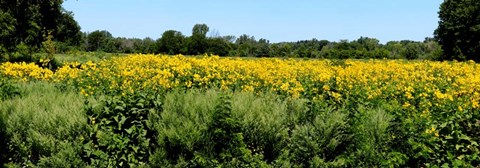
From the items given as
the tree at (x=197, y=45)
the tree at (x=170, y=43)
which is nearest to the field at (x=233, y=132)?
the tree at (x=197, y=45)

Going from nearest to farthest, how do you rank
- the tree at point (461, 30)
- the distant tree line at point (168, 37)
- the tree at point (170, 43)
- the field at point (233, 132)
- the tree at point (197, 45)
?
the field at point (233, 132) → the distant tree line at point (168, 37) → the tree at point (461, 30) → the tree at point (197, 45) → the tree at point (170, 43)

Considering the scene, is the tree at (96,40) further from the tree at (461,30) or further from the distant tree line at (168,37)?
the tree at (461,30)

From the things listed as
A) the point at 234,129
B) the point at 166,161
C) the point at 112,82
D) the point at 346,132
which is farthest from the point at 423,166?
the point at 112,82

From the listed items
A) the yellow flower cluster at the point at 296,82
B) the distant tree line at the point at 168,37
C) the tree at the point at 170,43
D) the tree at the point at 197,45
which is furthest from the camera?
the tree at the point at 170,43

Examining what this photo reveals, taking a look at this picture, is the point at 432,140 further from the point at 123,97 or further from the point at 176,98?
the point at 123,97

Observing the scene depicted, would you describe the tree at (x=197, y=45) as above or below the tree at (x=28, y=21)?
below

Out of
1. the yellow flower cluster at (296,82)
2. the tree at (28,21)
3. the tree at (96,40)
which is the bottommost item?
the tree at (96,40)

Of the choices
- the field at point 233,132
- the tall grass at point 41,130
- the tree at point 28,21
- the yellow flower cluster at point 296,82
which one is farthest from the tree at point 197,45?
the field at point 233,132

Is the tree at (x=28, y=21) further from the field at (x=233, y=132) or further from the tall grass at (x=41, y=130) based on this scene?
the field at (x=233, y=132)

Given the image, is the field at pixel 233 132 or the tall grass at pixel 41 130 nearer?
the field at pixel 233 132

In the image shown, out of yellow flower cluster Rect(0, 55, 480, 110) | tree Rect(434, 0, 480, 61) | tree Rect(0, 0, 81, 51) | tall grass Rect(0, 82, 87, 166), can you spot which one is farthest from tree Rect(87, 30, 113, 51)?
tall grass Rect(0, 82, 87, 166)

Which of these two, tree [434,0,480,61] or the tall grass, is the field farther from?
tree [434,0,480,61]

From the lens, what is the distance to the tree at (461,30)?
1901 inches

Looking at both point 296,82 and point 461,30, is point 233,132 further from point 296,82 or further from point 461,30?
point 461,30
